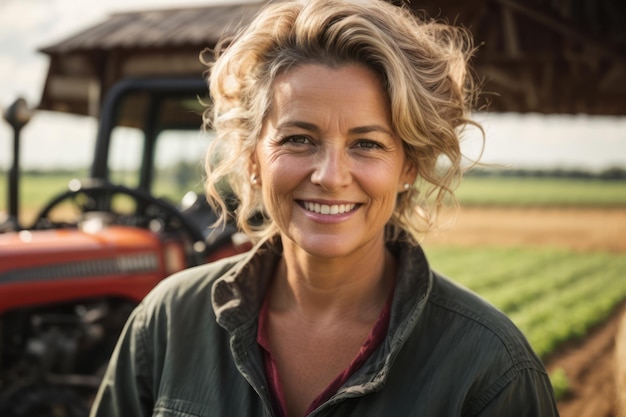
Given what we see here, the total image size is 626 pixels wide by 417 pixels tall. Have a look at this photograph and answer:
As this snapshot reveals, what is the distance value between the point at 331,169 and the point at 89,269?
6.19ft

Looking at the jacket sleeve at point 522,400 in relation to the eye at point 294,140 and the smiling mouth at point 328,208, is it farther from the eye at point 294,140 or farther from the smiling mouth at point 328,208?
the eye at point 294,140

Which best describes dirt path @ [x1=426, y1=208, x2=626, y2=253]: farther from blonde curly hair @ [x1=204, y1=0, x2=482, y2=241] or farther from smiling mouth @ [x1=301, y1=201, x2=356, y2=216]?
smiling mouth @ [x1=301, y1=201, x2=356, y2=216]

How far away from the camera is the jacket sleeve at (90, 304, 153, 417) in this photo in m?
1.67

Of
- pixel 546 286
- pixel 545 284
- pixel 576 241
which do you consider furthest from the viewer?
pixel 576 241

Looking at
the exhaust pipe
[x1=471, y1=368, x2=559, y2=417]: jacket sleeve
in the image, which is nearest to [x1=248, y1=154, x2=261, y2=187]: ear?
[x1=471, y1=368, x2=559, y2=417]: jacket sleeve

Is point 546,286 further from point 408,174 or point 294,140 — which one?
point 294,140

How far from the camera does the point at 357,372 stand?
4.85ft

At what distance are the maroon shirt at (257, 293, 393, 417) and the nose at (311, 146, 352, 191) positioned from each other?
0.96 feet

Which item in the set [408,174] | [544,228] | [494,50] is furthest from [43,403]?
[544,228]

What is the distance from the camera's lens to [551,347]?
22.4 feet

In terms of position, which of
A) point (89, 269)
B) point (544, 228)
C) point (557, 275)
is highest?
point (89, 269)

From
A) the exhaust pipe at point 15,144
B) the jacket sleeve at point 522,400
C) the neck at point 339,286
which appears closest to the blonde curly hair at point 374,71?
the neck at point 339,286

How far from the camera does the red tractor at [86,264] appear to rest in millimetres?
2920

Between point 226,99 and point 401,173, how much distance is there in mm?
460
